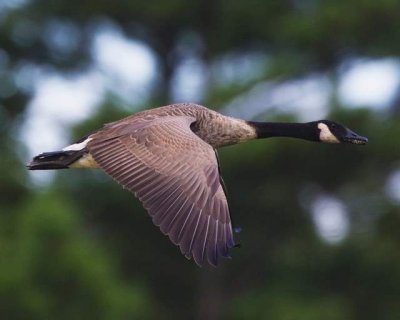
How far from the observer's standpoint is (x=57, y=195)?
62.4ft

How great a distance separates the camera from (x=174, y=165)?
9078 mm

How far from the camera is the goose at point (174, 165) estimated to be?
8.62m

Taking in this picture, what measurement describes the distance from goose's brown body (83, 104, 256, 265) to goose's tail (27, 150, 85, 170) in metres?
0.19

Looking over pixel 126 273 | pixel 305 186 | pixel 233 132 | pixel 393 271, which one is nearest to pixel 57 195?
pixel 126 273

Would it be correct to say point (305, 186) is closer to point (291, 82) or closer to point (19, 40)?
point (291, 82)

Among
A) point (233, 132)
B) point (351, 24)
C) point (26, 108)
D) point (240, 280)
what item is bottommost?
point (240, 280)

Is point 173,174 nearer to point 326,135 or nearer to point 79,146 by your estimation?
point 79,146

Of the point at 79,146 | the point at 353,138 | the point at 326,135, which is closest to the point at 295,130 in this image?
the point at 326,135

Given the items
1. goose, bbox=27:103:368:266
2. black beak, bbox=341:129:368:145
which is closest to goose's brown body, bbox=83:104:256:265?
goose, bbox=27:103:368:266

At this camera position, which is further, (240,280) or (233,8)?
(233,8)

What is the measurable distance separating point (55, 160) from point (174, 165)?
1.23m

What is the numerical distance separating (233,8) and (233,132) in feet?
40.6

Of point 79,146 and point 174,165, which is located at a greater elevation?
point 174,165

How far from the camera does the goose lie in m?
8.62
